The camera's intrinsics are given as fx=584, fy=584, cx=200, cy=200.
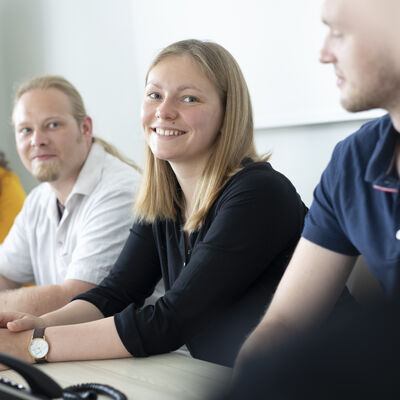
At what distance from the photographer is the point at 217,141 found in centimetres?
163

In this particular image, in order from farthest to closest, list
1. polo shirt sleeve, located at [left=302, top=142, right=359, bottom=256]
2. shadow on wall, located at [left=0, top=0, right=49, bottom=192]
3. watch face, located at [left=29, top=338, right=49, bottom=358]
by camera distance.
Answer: shadow on wall, located at [left=0, top=0, right=49, bottom=192] < watch face, located at [left=29, top=338, right=49, bottom=358] < polo shirt sleeve, located at [left=302, top=142, right=359, bottom=256]

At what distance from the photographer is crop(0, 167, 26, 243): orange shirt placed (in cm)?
276

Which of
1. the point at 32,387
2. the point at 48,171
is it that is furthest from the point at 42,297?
the point at 32,387

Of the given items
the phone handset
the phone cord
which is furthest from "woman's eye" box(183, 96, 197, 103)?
the phone handset

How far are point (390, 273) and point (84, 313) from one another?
819mm

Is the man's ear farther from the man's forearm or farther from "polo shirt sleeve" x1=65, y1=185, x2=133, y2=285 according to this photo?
the man's forearm

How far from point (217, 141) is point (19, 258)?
1055mm

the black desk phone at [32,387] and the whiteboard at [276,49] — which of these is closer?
the black desk phone at [32,387]

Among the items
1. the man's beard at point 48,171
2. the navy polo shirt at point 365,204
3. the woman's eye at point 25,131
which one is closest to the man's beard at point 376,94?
the navy polo shirt at point 365,204

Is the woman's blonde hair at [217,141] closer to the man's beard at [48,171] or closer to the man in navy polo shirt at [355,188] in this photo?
the man in navy polo shirt at [355,188]

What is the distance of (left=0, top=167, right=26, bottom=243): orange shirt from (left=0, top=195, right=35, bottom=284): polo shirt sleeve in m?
0.49

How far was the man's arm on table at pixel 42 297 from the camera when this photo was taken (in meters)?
1.73

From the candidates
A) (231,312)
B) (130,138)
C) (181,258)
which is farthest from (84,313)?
(130,138)

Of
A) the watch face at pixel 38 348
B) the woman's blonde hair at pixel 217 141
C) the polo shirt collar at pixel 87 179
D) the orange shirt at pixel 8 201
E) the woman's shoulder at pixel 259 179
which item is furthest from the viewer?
the orange shirt at pixel 8 201
